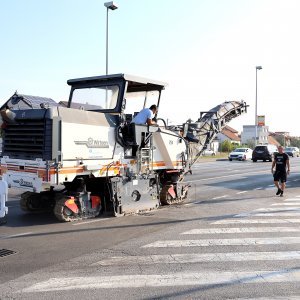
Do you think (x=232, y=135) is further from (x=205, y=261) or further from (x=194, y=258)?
(x=205, y=261)

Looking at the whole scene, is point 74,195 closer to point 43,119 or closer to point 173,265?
point 43,119

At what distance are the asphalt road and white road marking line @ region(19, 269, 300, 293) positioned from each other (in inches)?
0.5

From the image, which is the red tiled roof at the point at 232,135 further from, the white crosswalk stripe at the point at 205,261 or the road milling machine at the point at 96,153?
the white crosswalk stripe at the point at 205,261

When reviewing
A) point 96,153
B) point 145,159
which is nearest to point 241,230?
point 145,159

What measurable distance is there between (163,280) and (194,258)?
3.76ft

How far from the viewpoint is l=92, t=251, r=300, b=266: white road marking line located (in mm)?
6234

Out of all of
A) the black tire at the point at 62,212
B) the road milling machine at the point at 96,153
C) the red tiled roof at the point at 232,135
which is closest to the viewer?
the road milling machine at the point at 96,153

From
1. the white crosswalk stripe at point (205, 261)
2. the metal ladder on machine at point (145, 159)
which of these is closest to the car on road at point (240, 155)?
the metal ladder on machine at point (145, 159)

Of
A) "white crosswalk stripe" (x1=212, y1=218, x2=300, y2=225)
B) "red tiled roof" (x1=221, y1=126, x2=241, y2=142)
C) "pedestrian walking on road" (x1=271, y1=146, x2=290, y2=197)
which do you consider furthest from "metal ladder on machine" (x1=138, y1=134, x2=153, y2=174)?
"red tiled roof" (x1=221, y1=126, x2=241, y2=142)

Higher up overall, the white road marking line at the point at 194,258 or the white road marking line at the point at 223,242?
the white road marking line at the point at 223,242

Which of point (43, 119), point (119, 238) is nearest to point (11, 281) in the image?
point (119, 238)

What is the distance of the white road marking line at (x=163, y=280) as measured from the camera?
205 inches

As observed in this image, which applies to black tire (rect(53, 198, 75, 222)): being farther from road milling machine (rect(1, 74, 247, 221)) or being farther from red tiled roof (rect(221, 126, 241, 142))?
red tiled roof (rect(221, 126, 241, 142))

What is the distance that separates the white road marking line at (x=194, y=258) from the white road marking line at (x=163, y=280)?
594 mm
